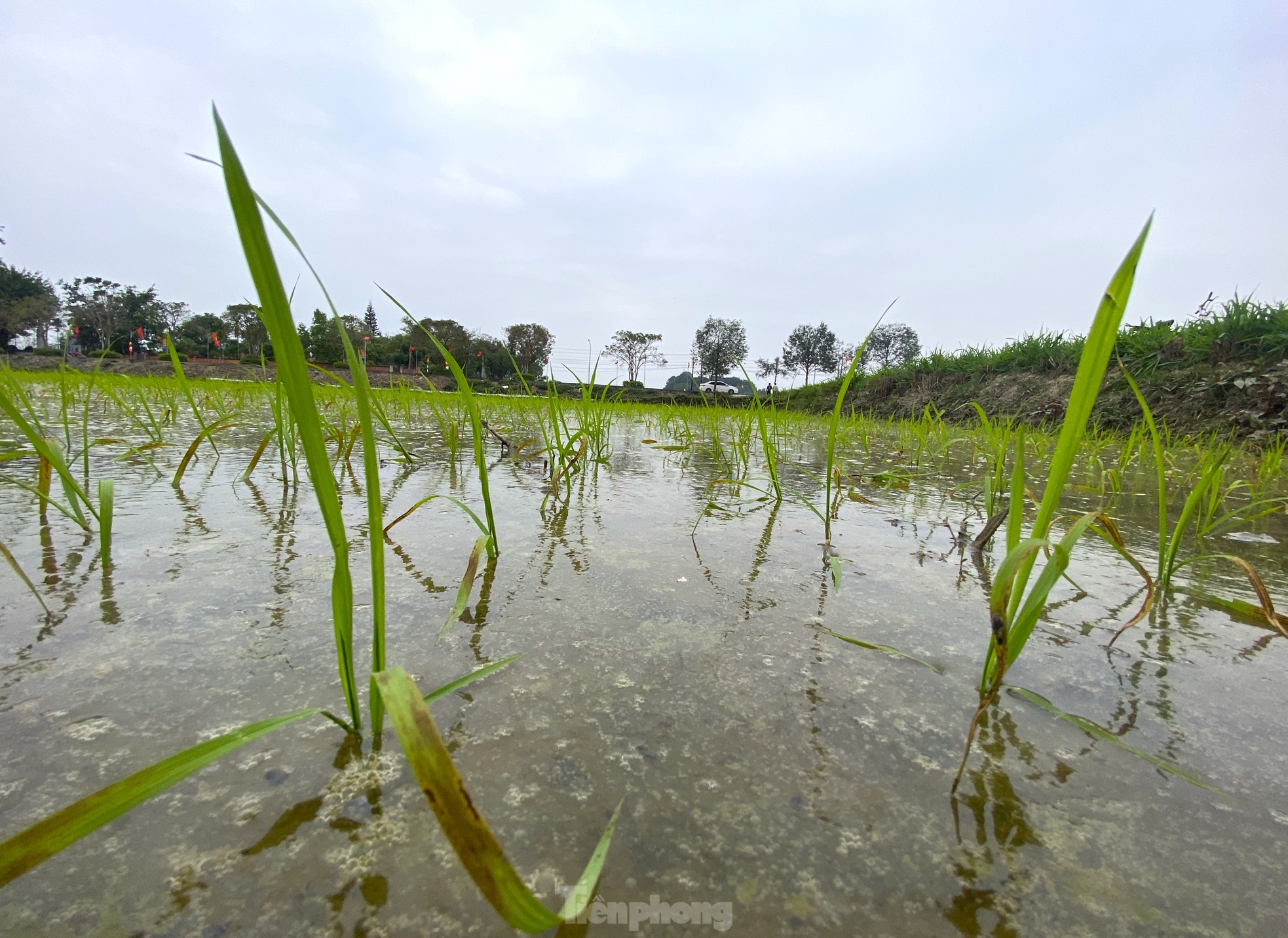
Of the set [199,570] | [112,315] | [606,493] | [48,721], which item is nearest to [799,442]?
[606,493]

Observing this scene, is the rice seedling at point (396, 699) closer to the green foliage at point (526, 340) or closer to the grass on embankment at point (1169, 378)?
the grass on embankment at point (1169, 378)

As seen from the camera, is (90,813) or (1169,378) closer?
(90,813)

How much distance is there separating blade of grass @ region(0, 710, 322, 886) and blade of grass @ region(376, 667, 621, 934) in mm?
138

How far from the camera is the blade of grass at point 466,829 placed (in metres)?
0.27

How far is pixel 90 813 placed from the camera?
0.30 m

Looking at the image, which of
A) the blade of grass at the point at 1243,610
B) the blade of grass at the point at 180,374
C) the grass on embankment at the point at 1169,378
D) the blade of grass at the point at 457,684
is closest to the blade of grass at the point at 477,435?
the blade of grass at the point at 457,684

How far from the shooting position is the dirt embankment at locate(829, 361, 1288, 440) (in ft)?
12.3

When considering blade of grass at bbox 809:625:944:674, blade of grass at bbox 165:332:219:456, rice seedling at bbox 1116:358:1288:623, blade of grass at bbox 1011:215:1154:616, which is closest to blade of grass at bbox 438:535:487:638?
blade of grass at bbox 809:625:944:674

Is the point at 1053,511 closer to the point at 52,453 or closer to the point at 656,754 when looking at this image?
the point at 656,754

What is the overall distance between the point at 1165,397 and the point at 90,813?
6467 mm

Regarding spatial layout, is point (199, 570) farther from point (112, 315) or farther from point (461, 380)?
point (112, 315)

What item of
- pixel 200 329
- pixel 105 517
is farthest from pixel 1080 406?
pixel 200 329

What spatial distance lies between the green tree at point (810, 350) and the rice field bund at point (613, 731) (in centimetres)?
5169

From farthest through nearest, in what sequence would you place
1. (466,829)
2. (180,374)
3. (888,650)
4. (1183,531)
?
(180,374), (1183,531), (888,650), (466,829)
